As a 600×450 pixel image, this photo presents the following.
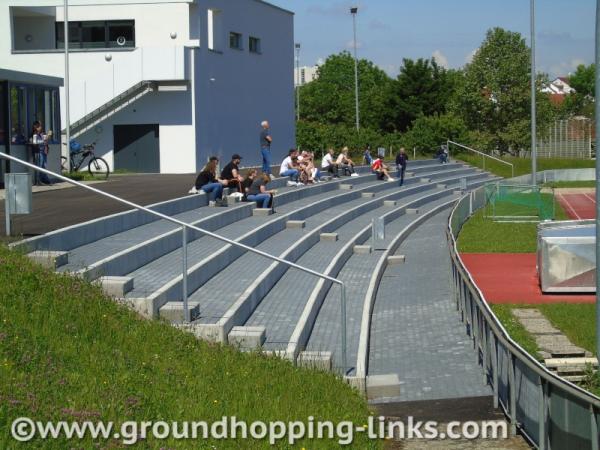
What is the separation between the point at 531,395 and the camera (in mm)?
9258

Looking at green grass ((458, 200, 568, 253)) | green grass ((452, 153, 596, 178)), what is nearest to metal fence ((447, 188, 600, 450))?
green grass ((458, 200, 568, 253))

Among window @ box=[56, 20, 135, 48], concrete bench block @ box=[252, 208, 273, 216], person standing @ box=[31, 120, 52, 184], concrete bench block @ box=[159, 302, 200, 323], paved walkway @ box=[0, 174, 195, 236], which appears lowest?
concrete bench block @ box=[159, 302, 200, 323]

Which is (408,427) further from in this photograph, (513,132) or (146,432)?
(513,132)

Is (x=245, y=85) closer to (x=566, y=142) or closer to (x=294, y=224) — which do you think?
(x=294, y=224)

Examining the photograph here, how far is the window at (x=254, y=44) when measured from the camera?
45844 mm

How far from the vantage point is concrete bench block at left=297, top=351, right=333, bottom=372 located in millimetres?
12130

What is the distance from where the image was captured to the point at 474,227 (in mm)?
32906

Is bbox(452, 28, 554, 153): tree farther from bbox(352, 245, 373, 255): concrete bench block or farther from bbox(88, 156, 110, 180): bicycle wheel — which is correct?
bbox(352, 245, 373, 255): concrete bench block

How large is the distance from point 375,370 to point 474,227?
63.1ft

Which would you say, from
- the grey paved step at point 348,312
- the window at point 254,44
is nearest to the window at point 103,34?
the window at point 254,44

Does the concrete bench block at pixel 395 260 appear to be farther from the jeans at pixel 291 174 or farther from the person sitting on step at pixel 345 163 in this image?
the person sitting on step at pixel 345 163

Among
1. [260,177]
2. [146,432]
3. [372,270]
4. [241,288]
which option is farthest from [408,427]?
[260,177]

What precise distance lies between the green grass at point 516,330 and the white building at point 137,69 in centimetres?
2197

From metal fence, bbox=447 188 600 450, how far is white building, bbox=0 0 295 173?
25.7 metres
